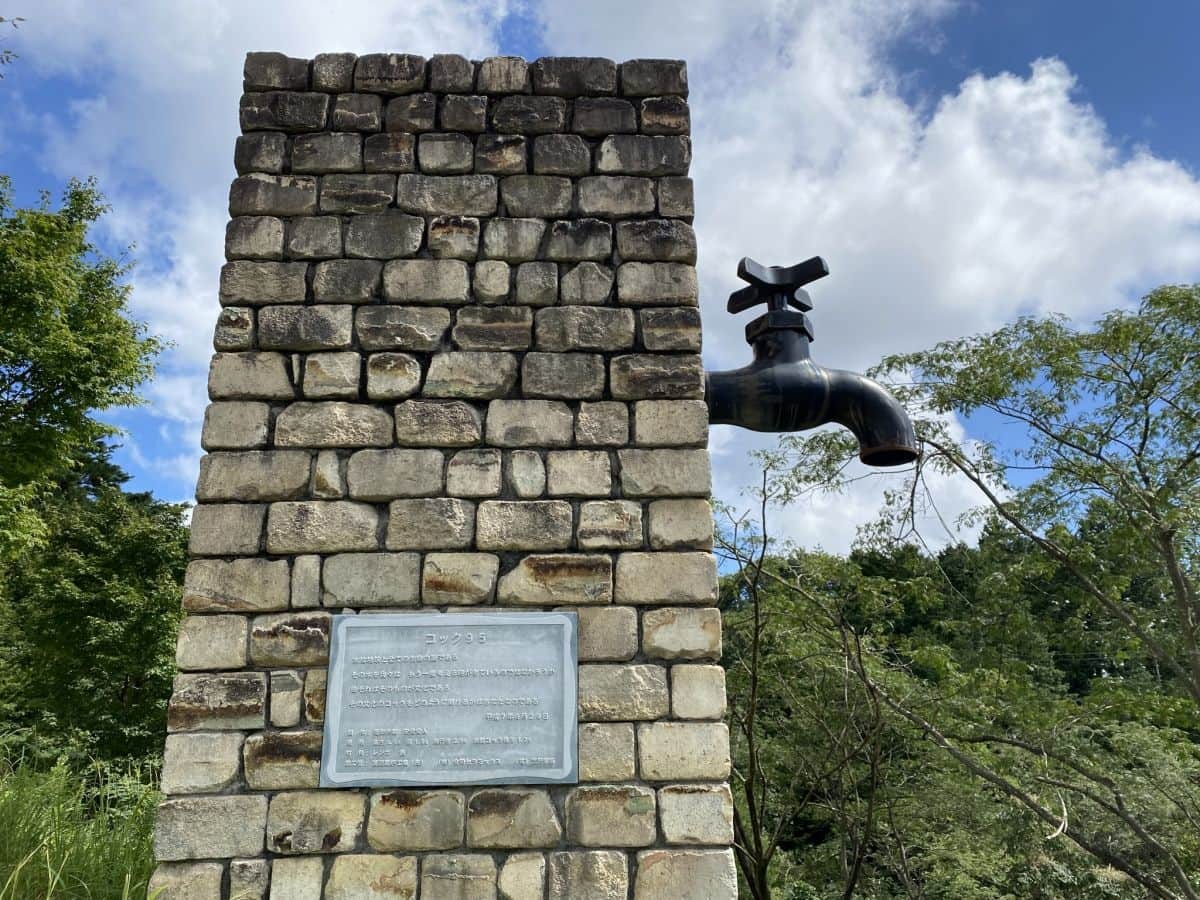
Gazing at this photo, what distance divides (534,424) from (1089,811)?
7936 mm

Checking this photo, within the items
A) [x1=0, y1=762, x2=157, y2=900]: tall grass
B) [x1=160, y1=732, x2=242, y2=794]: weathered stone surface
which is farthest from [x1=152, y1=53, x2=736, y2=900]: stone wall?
[x1=0, y1=762, x2=157, y2=900]: tall grass

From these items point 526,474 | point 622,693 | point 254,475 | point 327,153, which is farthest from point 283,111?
Result: point 622,693

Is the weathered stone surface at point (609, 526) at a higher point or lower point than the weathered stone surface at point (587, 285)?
lower

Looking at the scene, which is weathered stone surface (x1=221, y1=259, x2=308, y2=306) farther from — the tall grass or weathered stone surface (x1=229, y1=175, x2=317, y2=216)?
the tall grass

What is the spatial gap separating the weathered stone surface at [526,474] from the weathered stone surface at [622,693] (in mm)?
610

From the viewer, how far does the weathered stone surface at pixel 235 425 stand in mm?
3162

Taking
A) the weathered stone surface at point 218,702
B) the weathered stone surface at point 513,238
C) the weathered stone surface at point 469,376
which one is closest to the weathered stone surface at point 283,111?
the weathered stone surface at point 513,238

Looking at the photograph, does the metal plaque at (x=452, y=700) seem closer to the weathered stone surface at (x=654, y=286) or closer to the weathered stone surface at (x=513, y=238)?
the weathered stone surface at (x=654, y=286)

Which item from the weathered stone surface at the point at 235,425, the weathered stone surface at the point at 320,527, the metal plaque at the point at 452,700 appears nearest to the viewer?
the metal plaque at the point at 452,700

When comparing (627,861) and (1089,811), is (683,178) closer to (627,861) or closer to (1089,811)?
(627,861)

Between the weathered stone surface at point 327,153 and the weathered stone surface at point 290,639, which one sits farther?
the weathered stone surface at point 327,153

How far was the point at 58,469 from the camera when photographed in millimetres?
14570

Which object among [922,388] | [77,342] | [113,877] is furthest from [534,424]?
[77,342]

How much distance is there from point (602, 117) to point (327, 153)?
1.06m
